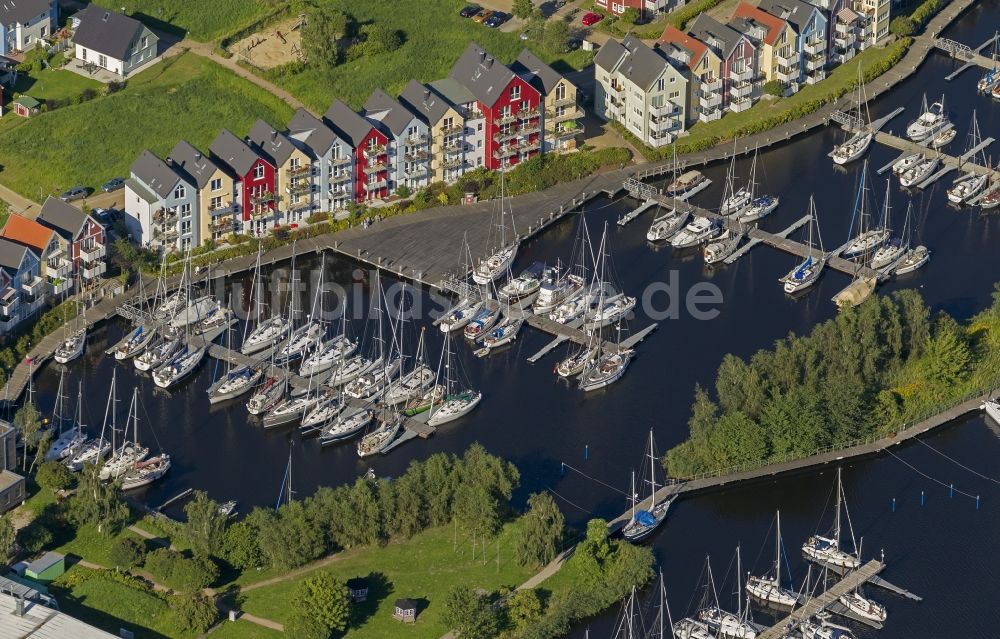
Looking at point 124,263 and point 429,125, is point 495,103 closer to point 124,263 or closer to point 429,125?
point 429,125

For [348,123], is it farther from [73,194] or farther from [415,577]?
[415,577]

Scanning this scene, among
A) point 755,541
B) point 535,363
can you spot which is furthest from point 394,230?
point 755,541

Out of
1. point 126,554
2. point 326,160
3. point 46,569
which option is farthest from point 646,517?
point 326,160

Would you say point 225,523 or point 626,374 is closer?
point 225,523

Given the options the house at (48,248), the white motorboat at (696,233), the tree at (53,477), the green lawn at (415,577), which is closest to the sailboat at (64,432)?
the tree at (53,477)

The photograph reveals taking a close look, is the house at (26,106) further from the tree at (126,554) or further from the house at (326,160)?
the tree at (126,554)

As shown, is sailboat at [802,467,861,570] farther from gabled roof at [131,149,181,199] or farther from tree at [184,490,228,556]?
gabled roof at [131,149,181,199]

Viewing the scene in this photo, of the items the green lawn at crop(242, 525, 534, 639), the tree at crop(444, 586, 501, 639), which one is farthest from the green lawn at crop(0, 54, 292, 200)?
the tree at crop(444, 586, 501, 639)
